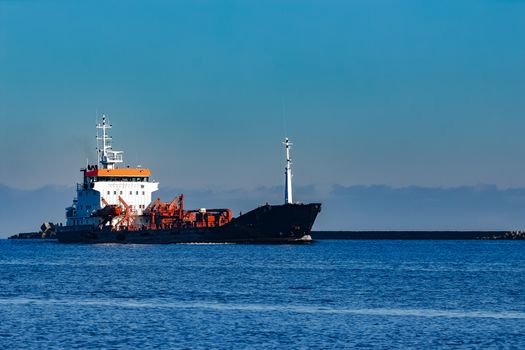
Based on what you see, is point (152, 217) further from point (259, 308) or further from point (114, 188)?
point (259, 308)

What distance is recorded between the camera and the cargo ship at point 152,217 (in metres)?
126

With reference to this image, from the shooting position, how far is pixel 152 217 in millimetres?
139250

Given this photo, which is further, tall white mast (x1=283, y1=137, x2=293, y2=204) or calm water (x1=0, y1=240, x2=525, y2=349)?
tall white mast (x1=283, y1=137, x2=293, y2=204)

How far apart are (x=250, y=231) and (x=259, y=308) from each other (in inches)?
3138

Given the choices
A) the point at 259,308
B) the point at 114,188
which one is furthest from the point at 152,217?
the point at 259,308

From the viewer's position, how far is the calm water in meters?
38.7

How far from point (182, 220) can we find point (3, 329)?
99408mm

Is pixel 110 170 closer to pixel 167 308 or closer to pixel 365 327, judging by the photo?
pixel 167 308

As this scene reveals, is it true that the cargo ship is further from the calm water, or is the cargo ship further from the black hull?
the calm water

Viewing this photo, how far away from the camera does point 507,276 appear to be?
75688 mm

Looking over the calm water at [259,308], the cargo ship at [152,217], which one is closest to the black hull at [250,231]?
the cargo ship at [152,217]

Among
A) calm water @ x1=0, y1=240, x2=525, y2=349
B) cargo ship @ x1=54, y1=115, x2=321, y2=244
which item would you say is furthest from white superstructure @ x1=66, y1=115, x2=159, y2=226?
calm water @ x1=0, y1=240, x2=525, y2=349

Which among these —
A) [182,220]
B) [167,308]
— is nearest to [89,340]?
[167,308]

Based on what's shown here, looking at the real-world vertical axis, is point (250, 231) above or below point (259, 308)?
above
